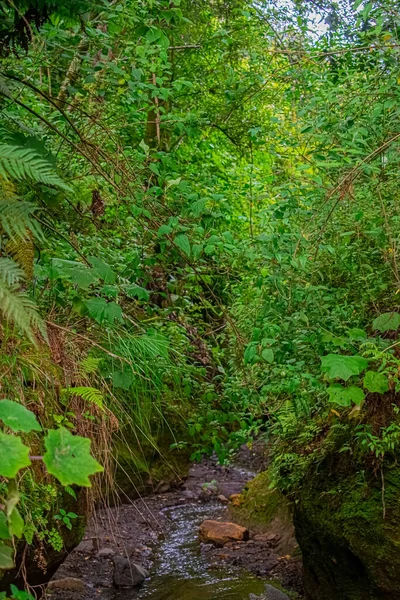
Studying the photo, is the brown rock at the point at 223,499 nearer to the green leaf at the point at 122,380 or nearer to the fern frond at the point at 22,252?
the green leaf at the point at 122,380

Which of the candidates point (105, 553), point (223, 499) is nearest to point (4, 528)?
point (105, 553)

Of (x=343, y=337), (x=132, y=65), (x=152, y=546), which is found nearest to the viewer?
(x=343, y=337)

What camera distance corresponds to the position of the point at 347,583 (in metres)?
4.36

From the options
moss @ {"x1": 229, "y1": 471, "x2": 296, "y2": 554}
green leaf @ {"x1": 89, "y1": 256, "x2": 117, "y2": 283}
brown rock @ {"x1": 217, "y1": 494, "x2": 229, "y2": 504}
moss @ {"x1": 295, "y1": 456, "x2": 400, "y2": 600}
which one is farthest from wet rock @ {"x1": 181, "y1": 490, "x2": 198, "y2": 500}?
green leaf @ {"x1": 89, "y1": 256, "x2": 117, "y2": 283}

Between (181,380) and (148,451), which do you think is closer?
(181,380)

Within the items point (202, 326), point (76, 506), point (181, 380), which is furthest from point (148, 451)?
point (76, 506)

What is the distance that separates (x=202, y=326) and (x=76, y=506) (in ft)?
6.86

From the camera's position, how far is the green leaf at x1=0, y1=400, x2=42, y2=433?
1675 mm

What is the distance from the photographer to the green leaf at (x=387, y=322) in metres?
3.65

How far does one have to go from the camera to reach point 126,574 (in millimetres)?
5828

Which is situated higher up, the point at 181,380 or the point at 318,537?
the point at 181,380

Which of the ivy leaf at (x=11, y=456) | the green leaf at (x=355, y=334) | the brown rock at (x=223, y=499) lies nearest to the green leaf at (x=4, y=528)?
the ivy leaf at (x=11, y=456)

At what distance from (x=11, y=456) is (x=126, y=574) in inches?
183

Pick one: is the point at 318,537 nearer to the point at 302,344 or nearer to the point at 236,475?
the point at 302,344
